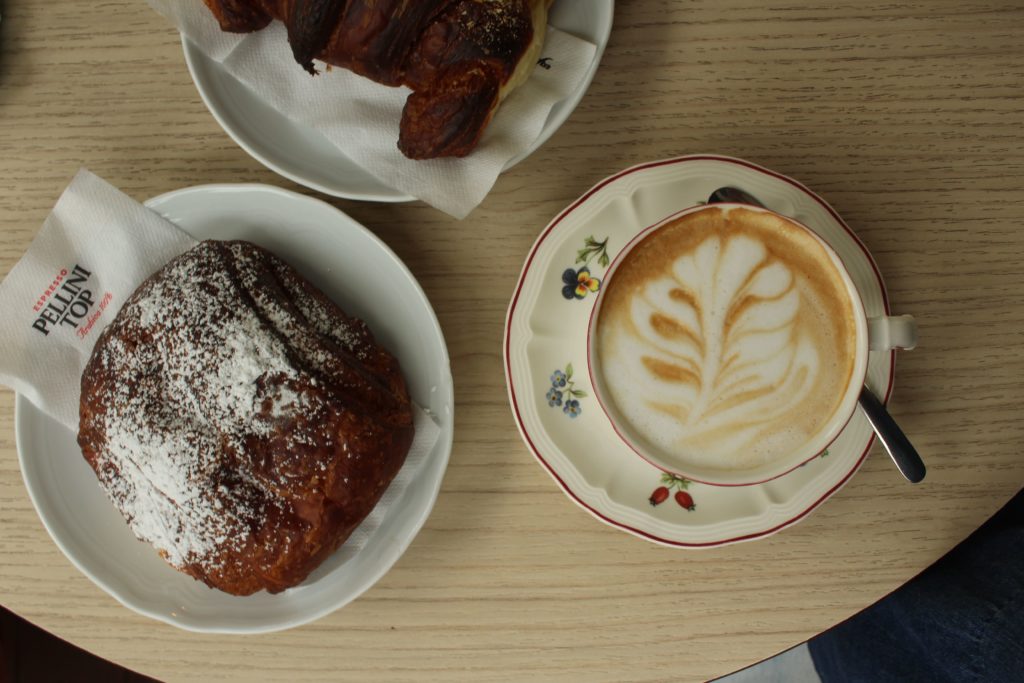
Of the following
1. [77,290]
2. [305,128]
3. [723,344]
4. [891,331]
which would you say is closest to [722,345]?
[723,344]

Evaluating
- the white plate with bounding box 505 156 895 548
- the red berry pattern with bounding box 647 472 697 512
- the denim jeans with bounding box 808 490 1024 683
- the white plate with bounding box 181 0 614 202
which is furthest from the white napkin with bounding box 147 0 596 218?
the denim jeans with bounding box 808 490 1024 683

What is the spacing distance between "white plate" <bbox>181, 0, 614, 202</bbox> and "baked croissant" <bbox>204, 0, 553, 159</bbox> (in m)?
0.06

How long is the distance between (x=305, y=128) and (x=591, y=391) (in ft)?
1.58

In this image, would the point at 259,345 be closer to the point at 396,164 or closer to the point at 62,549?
the point at 396,164

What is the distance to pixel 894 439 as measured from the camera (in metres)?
A: 0.90

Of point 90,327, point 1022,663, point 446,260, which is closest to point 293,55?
point 446,260

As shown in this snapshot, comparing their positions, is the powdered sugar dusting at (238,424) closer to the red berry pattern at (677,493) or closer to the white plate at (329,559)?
the white plate at (329,559)

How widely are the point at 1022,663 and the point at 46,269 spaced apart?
135 cm

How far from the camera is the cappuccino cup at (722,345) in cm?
84

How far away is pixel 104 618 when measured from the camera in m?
1.03

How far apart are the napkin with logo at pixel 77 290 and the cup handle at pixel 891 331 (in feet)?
1.63

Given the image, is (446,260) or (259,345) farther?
(446,260)

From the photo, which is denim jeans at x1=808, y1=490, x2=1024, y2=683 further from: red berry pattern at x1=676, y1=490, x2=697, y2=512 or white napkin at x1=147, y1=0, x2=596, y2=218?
white napkin at x1=147, y1=0, x2=596, y2=218

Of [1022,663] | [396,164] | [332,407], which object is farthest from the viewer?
[1022,663]
